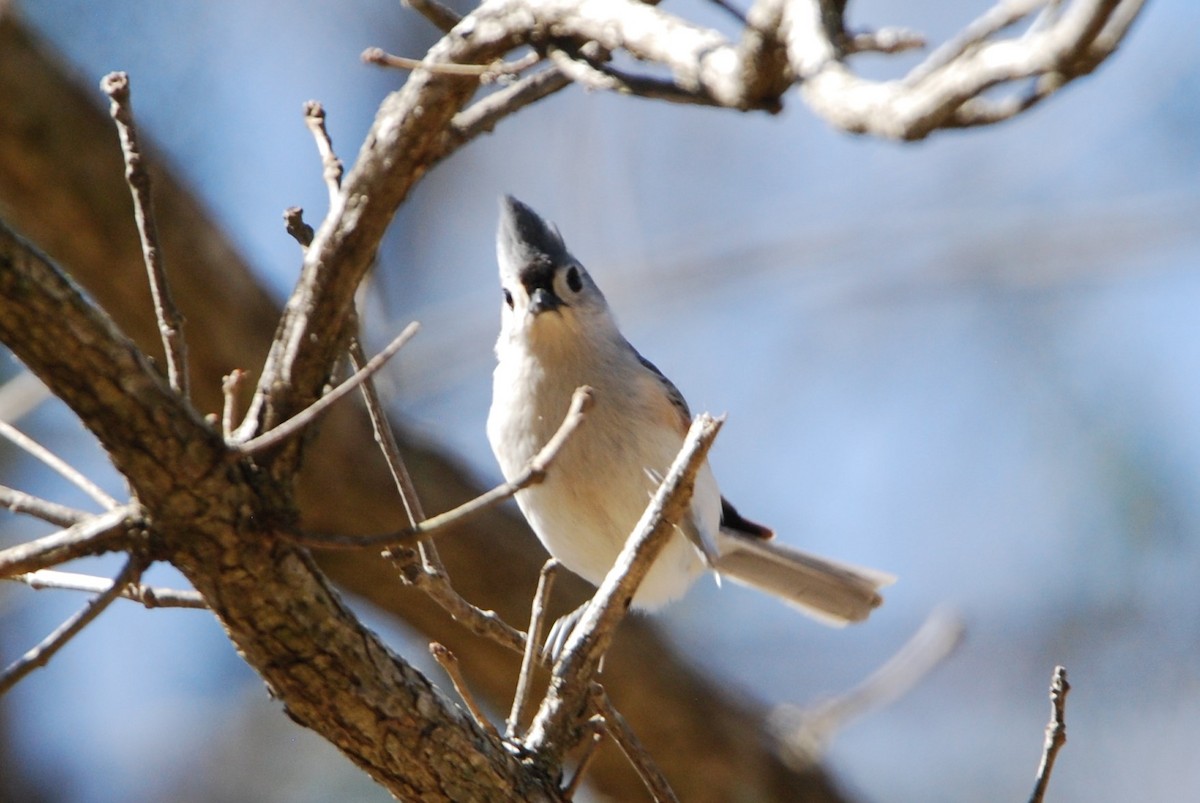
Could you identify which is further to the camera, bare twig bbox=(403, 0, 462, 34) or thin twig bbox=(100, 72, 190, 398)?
bare twig bbox=(403, 0, 462, 34)

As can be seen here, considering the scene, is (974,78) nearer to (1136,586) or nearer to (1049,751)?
(1049,751)

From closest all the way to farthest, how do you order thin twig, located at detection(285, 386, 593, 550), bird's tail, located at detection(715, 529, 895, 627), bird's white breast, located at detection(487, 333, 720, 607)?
thin twig, located at detection(285, 386, 593, 550) < bird's white breast, located at detection(487, 333, 720, 607) < bird's tail, located at detection(715, 529, 895, 627)

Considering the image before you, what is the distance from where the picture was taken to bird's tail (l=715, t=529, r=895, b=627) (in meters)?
3.01

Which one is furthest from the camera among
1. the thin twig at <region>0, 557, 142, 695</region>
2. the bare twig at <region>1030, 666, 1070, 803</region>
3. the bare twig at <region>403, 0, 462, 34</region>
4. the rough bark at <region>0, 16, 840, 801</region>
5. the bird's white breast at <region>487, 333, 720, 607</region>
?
the rough bark at <region>0, 16, 840, 801</region>

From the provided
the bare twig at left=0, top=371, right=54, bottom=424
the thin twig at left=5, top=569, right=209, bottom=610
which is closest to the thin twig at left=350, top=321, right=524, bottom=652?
the thin twig at left=5, top=569, right=209, bottom=610

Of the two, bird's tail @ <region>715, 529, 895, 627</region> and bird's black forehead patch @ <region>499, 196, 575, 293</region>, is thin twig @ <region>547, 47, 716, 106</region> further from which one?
bird's tail @ <region>715, 529, 895, 627</region>

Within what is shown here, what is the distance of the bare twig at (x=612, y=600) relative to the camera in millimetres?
1464

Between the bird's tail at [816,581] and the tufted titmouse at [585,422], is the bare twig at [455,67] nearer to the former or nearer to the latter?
the tufted titmouse at [585,422]

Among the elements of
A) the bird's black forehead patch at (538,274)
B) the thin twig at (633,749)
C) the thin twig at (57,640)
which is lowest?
the thin twig at (57,640)

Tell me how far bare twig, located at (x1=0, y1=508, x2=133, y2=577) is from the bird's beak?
4.15ft

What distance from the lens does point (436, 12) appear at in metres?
1.79

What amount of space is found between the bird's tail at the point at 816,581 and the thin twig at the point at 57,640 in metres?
1.99

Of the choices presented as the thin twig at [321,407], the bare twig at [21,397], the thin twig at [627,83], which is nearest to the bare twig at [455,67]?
the thin twig at [627,83]

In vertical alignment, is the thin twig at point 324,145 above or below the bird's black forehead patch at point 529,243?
below
